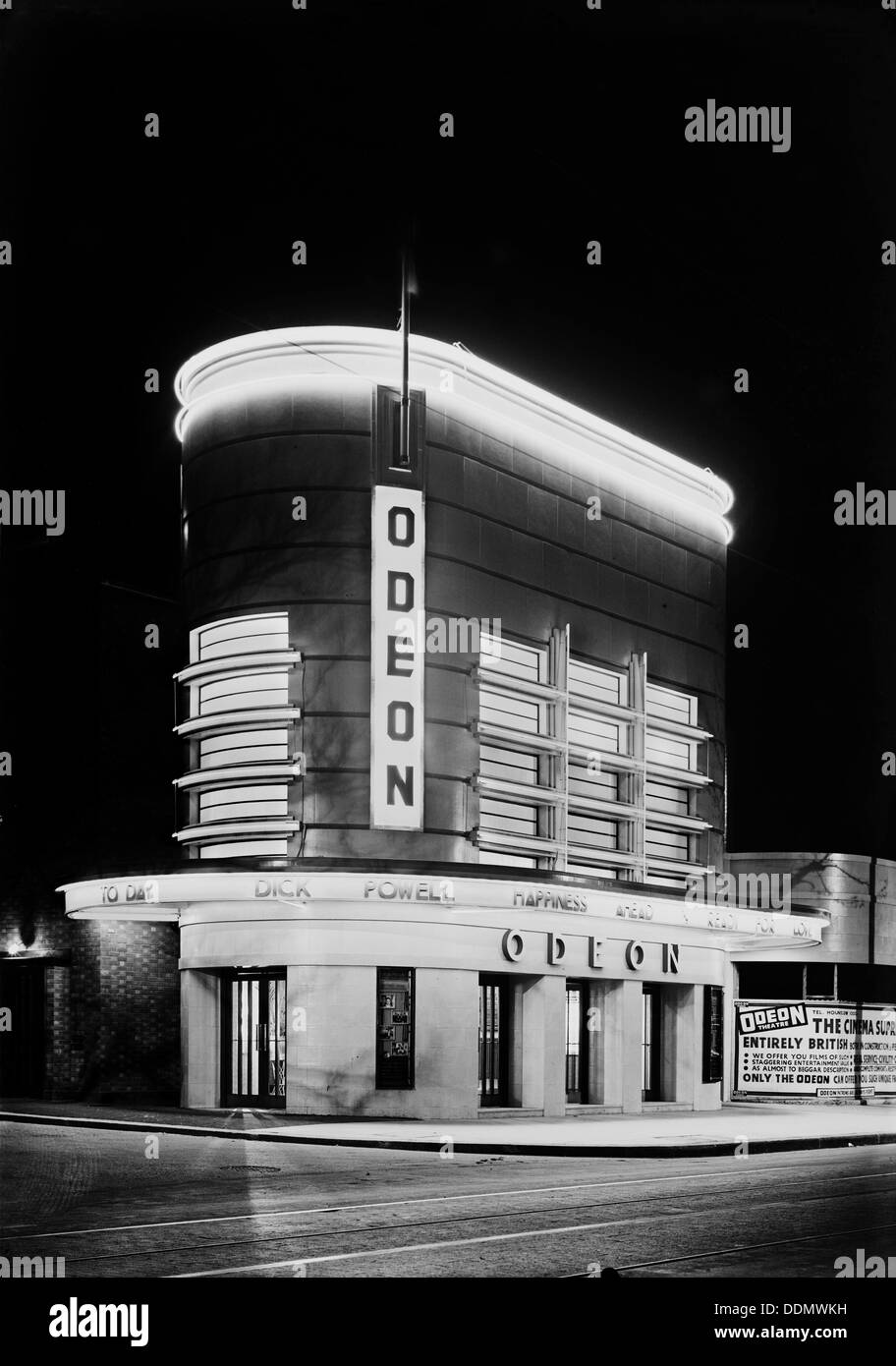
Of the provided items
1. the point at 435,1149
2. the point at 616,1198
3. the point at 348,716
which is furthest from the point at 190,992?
the point at 616,1198

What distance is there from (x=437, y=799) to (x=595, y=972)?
5.75m

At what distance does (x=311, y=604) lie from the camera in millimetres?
28719

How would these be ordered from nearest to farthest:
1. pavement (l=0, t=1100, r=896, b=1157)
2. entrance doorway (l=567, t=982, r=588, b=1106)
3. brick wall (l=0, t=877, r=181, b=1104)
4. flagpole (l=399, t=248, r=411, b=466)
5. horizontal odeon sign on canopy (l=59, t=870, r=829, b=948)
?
1. pavement (l=0, t=1100, r=896, b=1157)
2. horizontal odeon sign on canopy (l=59, t=870, r=829, b=948)
3. flagpole (l=399, t=248, r=411, b=466)
4. entrance doorway (l=567, t=982, r=588, b=1106)
5. brick wall (l=0, t=877, r=181, b=1104)

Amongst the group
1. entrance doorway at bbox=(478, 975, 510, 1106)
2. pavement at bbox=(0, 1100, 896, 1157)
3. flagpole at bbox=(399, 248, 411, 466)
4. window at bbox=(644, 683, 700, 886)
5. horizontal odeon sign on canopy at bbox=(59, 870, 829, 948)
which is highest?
flagpole at bbox=(399, 248, 411, 466)

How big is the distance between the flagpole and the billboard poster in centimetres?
1658

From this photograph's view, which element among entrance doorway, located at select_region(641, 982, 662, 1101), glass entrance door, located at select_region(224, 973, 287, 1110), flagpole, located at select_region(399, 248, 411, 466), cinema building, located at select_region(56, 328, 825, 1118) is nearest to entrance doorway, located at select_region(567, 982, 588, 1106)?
cinema building, located at select_region(56, 328, 825, 1118)

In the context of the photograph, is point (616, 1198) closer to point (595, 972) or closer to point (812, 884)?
point (595, 972)

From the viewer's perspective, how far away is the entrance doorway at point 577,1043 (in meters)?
32.6

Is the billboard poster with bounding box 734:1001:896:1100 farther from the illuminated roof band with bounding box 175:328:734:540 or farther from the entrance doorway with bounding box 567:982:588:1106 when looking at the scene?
the illuminated roof band with bounding box 175:328:734:540

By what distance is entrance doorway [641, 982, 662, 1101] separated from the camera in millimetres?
35469

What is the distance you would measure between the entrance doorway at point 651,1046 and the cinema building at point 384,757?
217 cm

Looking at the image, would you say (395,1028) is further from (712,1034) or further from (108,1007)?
(712,1034)

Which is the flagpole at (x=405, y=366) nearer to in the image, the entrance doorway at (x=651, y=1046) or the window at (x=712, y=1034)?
the entrance doorway at (x=651, y=1046)

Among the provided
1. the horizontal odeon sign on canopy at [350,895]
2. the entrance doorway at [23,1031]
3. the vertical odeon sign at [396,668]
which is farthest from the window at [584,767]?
the entrance doorway at [23,1031]
